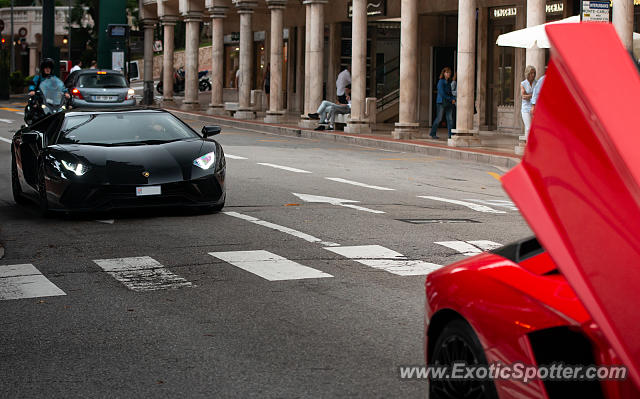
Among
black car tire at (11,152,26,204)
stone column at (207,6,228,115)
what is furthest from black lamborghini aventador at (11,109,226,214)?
stone column at (207,6,228,115)

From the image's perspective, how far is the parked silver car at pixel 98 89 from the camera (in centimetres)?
3450

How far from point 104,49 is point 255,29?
275 inches

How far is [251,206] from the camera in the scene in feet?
46.0

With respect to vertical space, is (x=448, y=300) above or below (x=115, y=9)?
below

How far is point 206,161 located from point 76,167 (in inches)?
55.9

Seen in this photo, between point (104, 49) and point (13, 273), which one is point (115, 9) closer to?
point (104, 49)

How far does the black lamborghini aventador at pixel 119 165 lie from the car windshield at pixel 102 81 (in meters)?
21.8

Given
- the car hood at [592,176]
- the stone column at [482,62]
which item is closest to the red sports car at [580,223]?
the car hood at [592,176]

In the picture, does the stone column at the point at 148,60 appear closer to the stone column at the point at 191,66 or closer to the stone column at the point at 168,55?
the stone column at the point at 168,55

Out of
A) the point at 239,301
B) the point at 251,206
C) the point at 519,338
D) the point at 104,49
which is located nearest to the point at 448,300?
the point at 519,338

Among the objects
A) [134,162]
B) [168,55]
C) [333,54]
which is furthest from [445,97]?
[168,55]

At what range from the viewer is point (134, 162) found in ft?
40.7

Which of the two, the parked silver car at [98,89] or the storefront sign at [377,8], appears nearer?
the parked silver car at [98,89]

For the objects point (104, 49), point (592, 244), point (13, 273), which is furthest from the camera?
point (104, 49)
